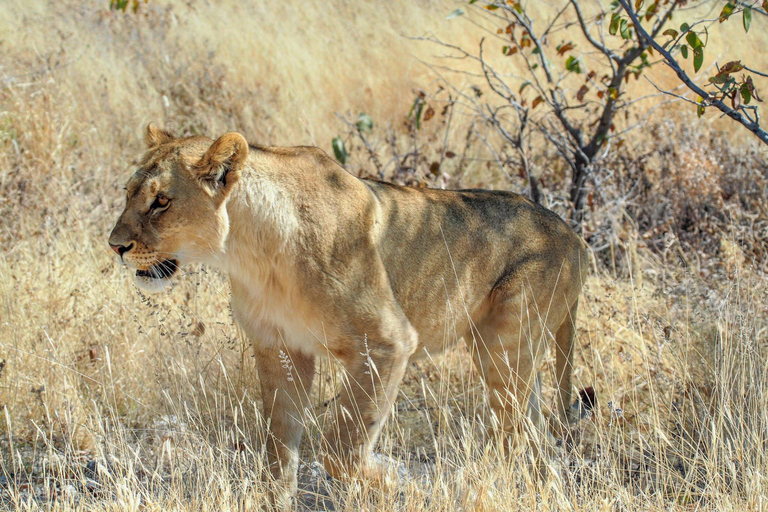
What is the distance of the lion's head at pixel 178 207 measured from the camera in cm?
347

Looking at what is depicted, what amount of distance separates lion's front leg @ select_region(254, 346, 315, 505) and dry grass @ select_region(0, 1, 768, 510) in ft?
0.36

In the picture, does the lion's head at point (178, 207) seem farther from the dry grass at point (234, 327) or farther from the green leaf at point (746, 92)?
the green leaf at point (746, 92)

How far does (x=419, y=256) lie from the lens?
4.05 meters

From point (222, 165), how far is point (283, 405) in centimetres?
118

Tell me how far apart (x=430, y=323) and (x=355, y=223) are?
2.17 ft

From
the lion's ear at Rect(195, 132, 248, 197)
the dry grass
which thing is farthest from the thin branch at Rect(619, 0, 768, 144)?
the lion's ear at Rect(195, 132, 248, 197)

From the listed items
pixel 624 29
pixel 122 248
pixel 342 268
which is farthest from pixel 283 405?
pixel 624 29

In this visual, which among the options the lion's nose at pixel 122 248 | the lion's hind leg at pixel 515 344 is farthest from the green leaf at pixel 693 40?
the lion's nose at pixel 122 248

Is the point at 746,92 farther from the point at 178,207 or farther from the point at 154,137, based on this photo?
the point at 154,137

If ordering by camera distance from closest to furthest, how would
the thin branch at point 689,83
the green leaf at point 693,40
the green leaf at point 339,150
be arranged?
the green leaf at point 693,40 → the thin branch at point 689,83 → the green leaf at point 339,150

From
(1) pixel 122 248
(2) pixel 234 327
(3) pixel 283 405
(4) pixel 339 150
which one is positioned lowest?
(2) pixel 234 327

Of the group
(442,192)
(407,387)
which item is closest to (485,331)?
(442,192)

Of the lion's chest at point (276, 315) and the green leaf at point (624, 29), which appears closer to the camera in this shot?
the lion's chest at point (276, 315)

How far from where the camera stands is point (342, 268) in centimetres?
358
